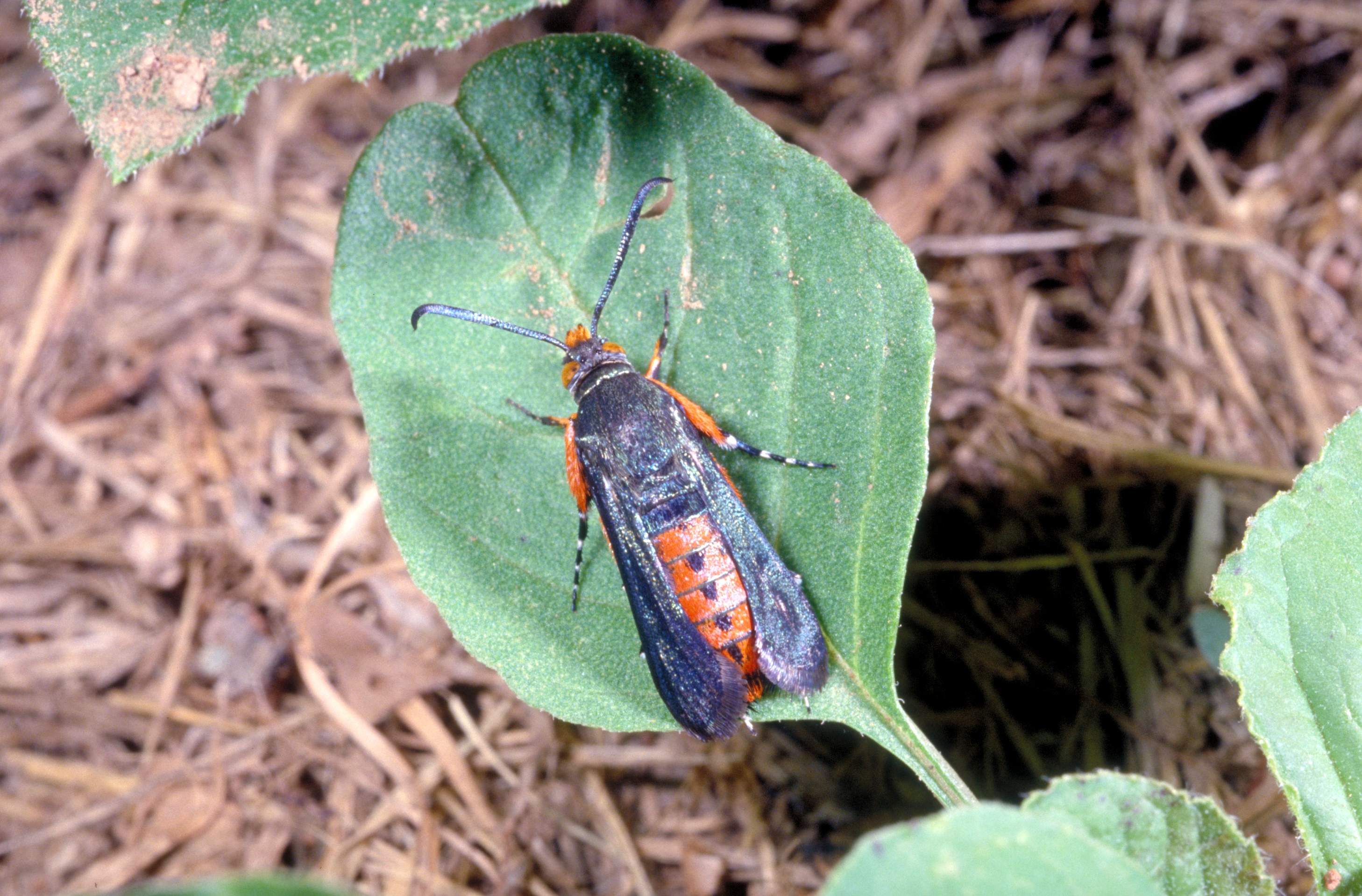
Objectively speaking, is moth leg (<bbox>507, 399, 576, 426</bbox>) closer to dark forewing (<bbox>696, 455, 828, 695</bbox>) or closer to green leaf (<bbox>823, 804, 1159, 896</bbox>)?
dark forewing (<bbox>696, 455, 828, 695</bbox>)

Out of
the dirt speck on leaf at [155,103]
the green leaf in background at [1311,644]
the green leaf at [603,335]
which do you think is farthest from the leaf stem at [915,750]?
the dirt speck on leaf at [155,103]

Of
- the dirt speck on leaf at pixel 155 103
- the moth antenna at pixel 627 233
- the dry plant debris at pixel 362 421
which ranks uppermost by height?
the dirt speck on leaf at pixel 155 103

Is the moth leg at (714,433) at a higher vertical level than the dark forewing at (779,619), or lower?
higher

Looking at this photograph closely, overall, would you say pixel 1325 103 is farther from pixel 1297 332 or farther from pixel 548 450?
pixel 548 450

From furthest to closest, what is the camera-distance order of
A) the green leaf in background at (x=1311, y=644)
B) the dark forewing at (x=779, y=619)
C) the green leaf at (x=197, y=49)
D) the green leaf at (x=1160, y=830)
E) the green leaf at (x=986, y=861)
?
the dark forewing at (x=779, y=619) < the green leaf at (x=197, y=49) < the green leaf in background at (x=1311, y=644) < the green leaf at (x=1160, y=830) < the green leaf at (x=986, y=861)

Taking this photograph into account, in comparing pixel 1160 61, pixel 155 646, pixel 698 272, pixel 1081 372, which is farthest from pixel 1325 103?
pixel 155 646

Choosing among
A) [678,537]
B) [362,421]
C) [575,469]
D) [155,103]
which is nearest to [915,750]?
[678,537]

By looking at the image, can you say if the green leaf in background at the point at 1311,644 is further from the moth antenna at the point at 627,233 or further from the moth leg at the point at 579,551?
the moth antenna at the point at 627,233
